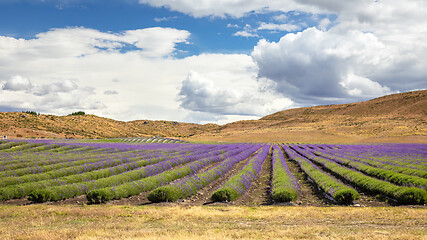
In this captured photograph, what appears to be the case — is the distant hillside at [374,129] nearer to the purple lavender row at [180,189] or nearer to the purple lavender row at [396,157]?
the purple lavender row at [396,157]

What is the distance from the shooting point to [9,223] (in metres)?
11.4

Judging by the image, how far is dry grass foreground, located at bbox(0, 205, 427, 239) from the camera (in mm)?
9219

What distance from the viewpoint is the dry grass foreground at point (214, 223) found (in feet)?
30.2

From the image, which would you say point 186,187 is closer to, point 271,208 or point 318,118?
point 271,208

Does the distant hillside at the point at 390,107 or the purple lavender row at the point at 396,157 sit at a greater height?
the distant hillside at the point at 390,107

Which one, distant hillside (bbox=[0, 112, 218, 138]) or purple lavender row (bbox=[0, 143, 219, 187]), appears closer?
purple lavender row (bbox=[0, 143, 219, 187])

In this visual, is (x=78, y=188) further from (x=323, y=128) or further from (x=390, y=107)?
(x=390, y=107)

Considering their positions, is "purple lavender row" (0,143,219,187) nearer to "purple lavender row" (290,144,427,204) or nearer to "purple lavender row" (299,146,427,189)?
"purple lavender row" (290,144,427,204)

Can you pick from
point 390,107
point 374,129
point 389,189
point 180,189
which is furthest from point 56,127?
point 390,107

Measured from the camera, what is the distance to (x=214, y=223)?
11.6m

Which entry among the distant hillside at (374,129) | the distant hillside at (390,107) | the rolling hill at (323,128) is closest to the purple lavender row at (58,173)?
the rolling hill at (323,128)

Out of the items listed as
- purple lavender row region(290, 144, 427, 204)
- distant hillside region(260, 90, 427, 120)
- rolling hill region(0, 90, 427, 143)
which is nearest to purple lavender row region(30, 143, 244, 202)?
purple lavender row region(290, 144, 427, 204)

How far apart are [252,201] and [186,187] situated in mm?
3610

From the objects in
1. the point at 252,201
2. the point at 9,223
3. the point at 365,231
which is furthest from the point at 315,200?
the point at 9,223
